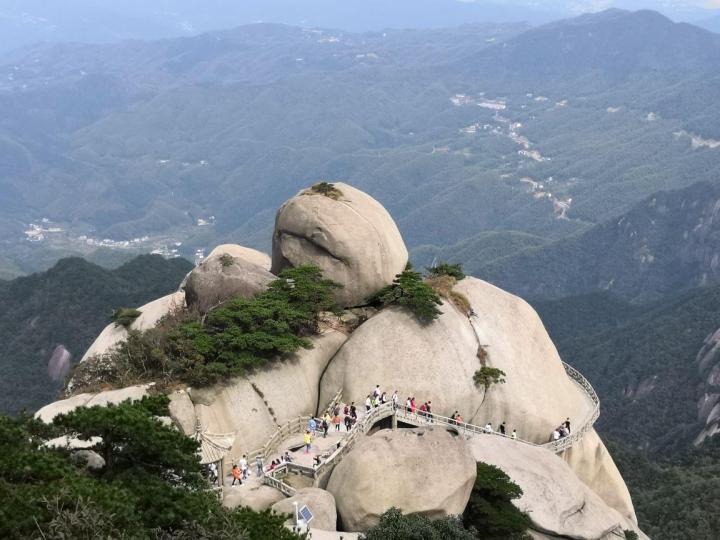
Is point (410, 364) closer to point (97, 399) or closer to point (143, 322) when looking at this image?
point (97, 399)

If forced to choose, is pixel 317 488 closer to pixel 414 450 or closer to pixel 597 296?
pixel 414 450

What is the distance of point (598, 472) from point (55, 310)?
85401 mm

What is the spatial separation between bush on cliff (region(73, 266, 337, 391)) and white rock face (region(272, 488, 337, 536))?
8532 millimetres

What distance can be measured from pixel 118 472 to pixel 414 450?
1146 centimetres

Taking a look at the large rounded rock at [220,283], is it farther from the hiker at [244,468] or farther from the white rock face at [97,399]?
the hiker at [244,468]

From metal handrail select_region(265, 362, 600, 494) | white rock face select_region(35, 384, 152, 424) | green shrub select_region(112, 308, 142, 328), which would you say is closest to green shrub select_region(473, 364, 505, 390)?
metal handrail select_region(265, 362, 600, 494)

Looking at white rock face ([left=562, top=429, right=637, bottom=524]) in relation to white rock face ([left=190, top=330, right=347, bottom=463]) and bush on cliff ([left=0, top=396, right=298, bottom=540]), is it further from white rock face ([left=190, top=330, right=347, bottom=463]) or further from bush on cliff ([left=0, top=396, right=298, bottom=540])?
bush on cliff ([left=0, top=396, right=298, bottom=540])

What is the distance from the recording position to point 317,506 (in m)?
31.5

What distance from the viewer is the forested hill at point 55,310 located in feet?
330

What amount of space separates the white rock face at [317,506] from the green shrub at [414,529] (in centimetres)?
161

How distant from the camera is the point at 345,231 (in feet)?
151

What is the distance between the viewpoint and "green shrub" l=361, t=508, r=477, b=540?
95.3 ft

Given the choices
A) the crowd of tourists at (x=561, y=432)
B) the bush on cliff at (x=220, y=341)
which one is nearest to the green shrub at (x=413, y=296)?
the bush on cliff at (x=220, y=341)

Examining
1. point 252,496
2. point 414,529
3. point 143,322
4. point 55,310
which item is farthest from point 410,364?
point 55,310
